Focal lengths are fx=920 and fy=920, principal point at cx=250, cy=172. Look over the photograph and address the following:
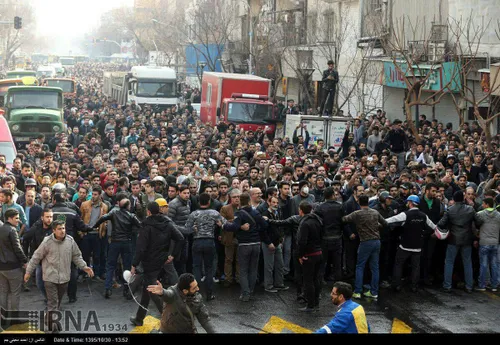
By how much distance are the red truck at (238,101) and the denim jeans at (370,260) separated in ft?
51.4

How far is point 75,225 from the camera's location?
1362 cm

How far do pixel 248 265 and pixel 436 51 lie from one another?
18514mm

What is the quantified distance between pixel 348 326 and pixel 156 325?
440cm

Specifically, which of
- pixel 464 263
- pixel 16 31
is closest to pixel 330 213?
pixel 464 263

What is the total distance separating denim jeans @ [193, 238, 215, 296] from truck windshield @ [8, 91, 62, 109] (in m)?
21.5

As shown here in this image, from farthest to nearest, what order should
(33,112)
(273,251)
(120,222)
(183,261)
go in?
(33,112) < (183,261) < (273,251) < (120,222)

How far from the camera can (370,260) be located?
1426cm

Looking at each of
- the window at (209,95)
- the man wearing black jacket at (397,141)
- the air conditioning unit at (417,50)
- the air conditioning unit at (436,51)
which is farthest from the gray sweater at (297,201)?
the window at (209,95)

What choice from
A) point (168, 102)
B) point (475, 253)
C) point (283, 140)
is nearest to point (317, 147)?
point (283, 140)

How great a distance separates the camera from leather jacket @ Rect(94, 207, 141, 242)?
1369 centimetres

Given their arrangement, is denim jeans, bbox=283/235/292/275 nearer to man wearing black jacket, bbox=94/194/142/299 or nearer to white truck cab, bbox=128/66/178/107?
man wearing black jacket, bbox=94/194/142/299

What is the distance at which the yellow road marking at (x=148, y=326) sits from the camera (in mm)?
11988

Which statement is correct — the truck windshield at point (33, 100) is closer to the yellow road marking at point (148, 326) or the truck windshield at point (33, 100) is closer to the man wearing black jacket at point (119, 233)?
the man wearing black jacket at point (119, 233)

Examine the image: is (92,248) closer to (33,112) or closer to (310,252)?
(310,252)
